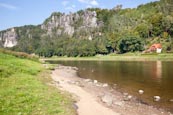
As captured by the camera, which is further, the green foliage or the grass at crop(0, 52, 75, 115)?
the green foliage

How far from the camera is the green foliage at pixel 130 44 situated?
13838 centimetres

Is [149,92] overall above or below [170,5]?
below

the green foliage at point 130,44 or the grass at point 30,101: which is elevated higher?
the green foliage at point 130,44

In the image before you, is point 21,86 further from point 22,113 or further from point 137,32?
point 137,32

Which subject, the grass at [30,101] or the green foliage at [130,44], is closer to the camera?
the grass at [30,101]

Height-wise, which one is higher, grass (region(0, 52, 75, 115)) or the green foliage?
the green foliage

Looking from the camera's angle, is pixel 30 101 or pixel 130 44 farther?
pixel 130 44

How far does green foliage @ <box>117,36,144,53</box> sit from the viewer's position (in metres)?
138

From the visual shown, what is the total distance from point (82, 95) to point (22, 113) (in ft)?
33.0

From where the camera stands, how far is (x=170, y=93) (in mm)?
28812

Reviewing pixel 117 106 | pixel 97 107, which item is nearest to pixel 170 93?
pixel 117 106

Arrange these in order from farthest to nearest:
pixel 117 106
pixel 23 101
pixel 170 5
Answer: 1. pixel 170 5
2. pixel 117 106
3. pixel 23 101

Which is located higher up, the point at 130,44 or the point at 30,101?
the point at 130,44

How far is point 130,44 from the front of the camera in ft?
461
